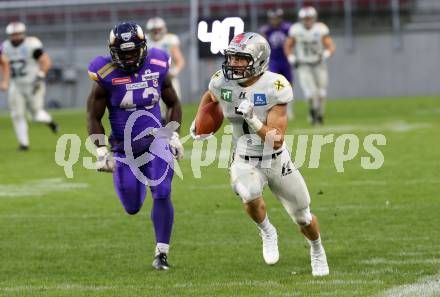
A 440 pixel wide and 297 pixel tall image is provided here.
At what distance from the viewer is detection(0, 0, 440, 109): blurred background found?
25734 mm

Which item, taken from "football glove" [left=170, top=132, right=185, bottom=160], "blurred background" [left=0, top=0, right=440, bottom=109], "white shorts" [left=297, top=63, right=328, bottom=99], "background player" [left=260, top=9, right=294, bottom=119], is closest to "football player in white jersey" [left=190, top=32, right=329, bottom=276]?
"football glove" [left=170, top=132, right=185, bottom=160]

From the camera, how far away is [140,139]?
6648 millimetres

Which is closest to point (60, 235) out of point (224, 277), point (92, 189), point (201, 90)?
point (224, 277)

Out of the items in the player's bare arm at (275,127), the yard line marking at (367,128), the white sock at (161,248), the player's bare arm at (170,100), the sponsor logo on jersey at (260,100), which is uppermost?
the sponsor logo on jersey at (260,100)

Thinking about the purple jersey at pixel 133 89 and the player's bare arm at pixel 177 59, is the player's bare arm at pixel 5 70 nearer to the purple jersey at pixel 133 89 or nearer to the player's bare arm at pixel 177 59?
the player's bare arm at pixel 177 59

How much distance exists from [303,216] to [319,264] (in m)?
0.27

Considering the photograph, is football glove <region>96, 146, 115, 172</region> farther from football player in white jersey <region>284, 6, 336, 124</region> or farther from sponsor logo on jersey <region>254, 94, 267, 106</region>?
football player in white jersey <region>284, 6, 336, 124</region>

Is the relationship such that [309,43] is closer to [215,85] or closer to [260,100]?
[215,85]

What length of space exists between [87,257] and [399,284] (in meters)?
2.10

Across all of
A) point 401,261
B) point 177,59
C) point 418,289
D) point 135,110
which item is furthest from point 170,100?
point 177,59

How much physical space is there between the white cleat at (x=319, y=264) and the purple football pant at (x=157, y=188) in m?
0.94

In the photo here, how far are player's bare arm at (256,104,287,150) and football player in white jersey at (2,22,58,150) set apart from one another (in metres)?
8.85

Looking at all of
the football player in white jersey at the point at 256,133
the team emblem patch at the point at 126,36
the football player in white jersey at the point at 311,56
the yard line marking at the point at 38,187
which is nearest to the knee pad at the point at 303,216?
the football player in white jersey at the point at 256,133

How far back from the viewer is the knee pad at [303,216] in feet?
19.4
